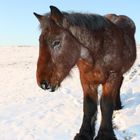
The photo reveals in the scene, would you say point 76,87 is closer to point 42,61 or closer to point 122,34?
point 122,34

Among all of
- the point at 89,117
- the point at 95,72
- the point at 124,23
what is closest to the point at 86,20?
the point at 95,72

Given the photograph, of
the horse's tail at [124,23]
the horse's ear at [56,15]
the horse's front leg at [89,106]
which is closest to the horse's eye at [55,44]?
the horse's ear at [56,15]

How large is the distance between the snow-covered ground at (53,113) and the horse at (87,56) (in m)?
0.43

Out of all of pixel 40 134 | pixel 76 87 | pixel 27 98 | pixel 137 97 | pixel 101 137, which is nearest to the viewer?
pixel 101 137

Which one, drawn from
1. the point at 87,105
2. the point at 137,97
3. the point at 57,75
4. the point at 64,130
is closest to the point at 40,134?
the point at 64,130

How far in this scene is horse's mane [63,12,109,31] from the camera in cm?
582

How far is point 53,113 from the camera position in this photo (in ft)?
28.4

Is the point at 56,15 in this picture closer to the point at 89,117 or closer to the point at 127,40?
the point at 127,40

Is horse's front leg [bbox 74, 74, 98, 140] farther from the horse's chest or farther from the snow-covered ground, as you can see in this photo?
the snow-covered ground

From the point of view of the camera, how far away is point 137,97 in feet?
29.4

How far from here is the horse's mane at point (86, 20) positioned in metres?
5.82

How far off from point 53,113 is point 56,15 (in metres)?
3.60

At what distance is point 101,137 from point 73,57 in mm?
1453

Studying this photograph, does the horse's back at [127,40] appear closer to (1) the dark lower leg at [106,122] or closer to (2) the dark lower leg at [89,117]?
(1) the dark lower leg at [106,122]
